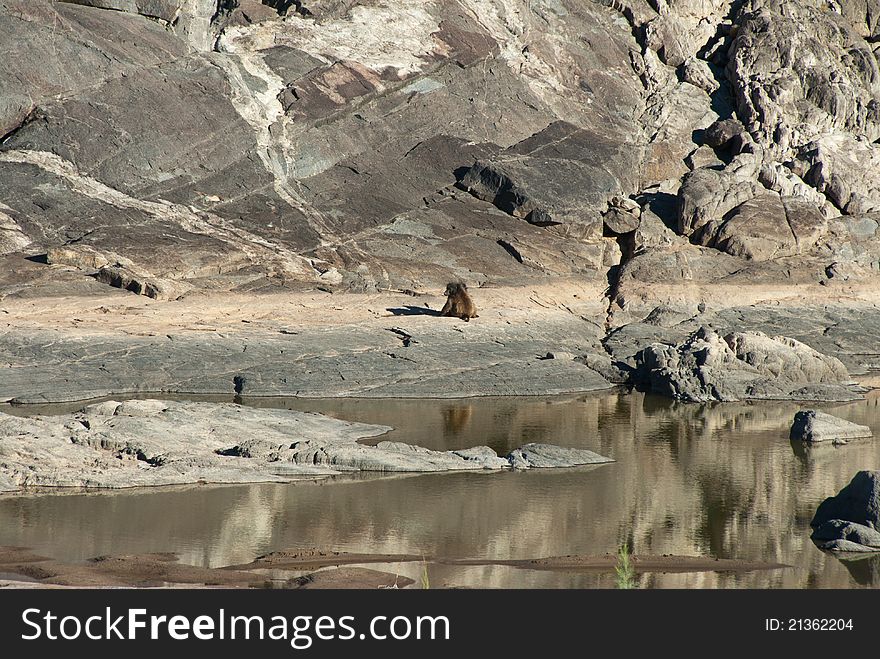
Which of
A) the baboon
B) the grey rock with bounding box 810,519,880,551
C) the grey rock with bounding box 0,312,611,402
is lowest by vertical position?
the grey rock with bounding box 810,519,880,551

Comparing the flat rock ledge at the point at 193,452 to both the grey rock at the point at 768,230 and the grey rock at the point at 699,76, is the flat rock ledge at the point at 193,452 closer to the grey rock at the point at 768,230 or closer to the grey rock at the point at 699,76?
the grey rock at the point at 768,230

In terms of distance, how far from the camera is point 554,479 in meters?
17.1

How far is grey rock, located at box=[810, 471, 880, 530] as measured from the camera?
13773 mm

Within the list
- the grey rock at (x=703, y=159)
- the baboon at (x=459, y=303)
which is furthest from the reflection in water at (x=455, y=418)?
the grey rock at (x=703, y=159)

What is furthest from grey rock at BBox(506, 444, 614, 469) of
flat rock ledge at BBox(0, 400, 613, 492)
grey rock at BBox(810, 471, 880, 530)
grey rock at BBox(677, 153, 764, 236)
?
grey rock at BBox(677, 153, 764, 236)

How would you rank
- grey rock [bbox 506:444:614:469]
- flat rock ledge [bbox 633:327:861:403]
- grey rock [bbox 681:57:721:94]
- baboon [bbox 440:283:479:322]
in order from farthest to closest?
grey rock [bbox 681:57:721:94], baboon [bbox 440:283:479:322], flat rock ledge [bbox 633:327:861:403], grey rock [bbox 506:444:614:469]

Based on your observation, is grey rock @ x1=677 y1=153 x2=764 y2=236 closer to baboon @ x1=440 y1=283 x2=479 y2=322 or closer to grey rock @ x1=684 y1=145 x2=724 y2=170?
grey rock @ x1=684 y1=145 x2=724 y2=170

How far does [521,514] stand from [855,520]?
4016 millimetres

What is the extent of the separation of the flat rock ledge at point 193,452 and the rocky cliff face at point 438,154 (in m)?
9.13

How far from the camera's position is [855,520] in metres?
14.1

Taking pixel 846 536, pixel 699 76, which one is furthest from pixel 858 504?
pixel 699 76

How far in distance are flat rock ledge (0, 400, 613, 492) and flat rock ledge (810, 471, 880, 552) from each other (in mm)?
4564

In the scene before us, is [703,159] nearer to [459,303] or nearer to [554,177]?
[554,177]

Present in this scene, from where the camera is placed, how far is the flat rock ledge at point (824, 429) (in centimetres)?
2023
